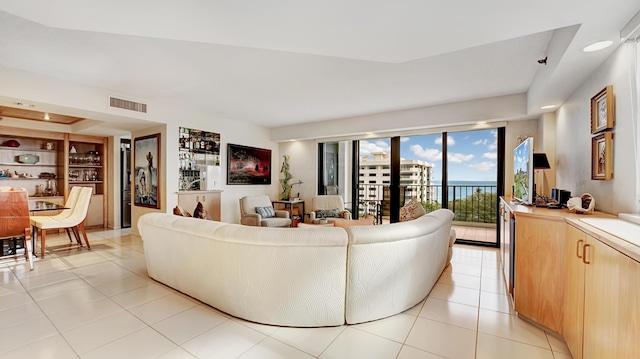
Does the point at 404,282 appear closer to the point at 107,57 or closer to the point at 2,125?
the point at 107,57

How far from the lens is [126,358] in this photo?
5.80 ft

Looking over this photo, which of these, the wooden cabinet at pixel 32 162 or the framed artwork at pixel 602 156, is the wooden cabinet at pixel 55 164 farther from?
the framed artwork at pixel 602 156

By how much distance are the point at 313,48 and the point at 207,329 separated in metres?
2.35

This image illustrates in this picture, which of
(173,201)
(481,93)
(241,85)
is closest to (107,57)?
(241,85)

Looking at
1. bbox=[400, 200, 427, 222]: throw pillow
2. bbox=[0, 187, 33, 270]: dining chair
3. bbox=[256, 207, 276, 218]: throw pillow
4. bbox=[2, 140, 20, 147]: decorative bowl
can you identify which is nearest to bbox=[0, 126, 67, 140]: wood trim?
bbox=[2, 140, 20, 147]: decorative bowl

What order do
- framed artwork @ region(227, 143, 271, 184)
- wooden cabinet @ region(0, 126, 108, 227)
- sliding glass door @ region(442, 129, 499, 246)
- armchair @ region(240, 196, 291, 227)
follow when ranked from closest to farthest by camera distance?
sliding glass door @ region(442, 129, 499, 246) → armchair @ region(240, 196, 291, 227) → wooden cabinet @ region(0, 126, 108, 227) → framed artwork @ region(227, 143, 271, 184)

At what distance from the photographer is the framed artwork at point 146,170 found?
516cm

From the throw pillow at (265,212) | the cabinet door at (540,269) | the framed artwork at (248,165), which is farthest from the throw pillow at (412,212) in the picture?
the framed artwork at (248,165)

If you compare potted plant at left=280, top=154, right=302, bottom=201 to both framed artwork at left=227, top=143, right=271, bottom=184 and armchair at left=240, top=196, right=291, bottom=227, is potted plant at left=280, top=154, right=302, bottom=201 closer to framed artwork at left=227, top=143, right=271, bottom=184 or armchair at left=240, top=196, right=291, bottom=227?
framed artwork at left=227, top=143, right=271, bottom=184

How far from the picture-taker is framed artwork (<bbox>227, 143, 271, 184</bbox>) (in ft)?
20.1

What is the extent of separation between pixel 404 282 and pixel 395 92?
114 inches

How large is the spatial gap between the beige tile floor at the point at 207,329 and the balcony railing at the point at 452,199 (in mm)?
2521

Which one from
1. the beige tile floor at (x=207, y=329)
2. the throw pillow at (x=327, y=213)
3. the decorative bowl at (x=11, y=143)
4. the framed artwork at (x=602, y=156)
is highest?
the decorative bowl at (x=11, y=143)

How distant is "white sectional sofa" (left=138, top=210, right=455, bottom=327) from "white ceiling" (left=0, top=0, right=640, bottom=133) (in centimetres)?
145
